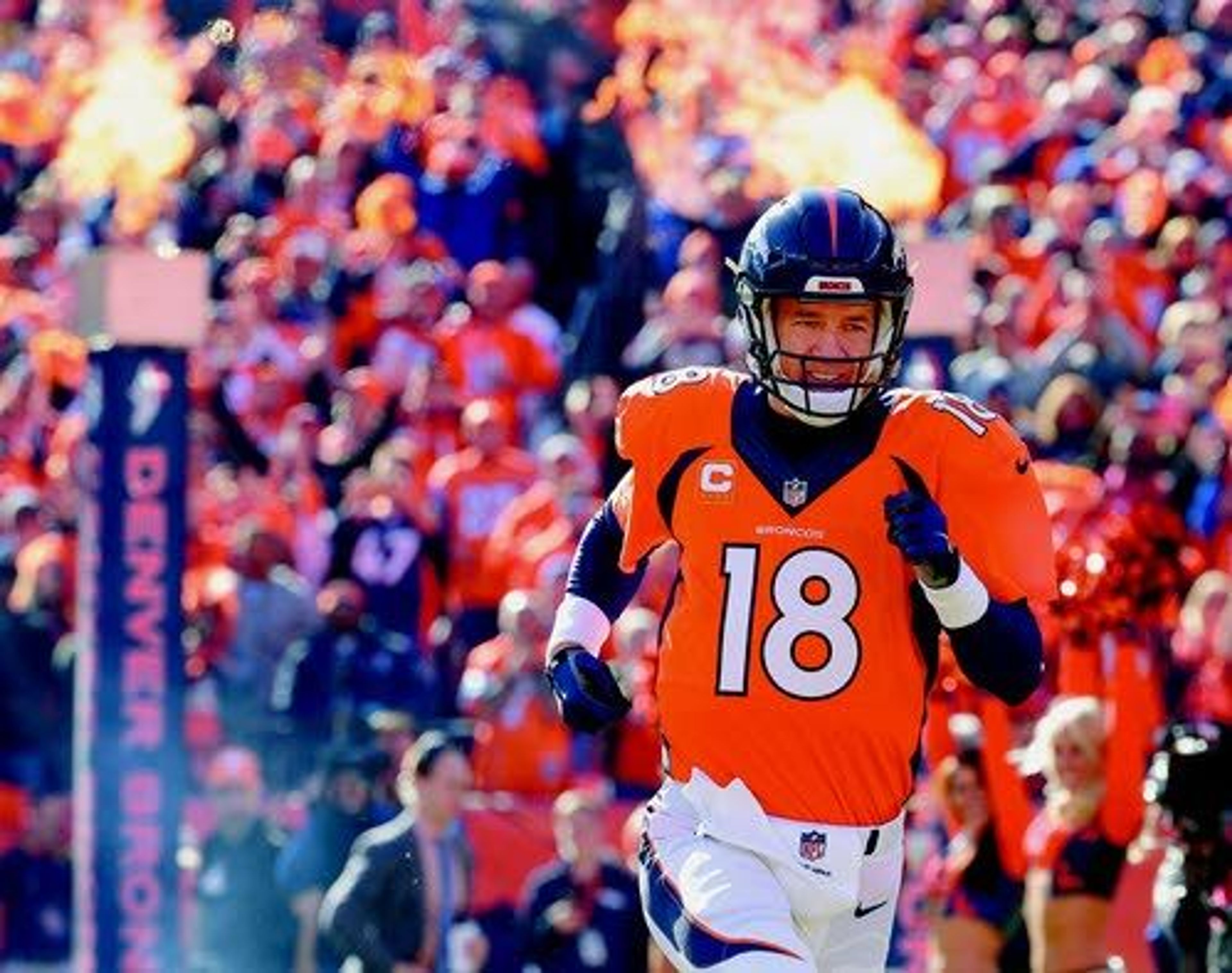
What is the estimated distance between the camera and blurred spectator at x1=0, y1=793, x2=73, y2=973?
46.3 feet

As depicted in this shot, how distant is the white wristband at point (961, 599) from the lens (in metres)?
6.64

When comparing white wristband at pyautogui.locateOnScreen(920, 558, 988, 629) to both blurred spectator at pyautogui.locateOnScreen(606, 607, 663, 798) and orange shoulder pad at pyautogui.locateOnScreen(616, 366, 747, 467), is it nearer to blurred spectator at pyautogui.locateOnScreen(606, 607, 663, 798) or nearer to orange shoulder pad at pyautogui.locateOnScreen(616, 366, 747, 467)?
orange shoulder pad at pyautogui.locateOnScreen(616, 366, 747, 467)

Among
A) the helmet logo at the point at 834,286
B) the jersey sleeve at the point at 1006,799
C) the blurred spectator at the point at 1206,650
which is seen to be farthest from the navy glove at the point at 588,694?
the blurred spectator at the point at 1206,650

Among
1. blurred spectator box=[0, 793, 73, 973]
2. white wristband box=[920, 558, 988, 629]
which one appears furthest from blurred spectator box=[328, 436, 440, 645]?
white wristband box=[920, 558, 988, 629]

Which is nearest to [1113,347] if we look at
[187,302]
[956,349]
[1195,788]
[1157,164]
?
[1157,164]

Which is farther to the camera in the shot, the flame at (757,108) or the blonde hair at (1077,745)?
the flame at (757,108)

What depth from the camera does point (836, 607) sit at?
6898mm

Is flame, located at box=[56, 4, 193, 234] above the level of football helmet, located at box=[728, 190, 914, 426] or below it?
above

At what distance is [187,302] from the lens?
39.3ft

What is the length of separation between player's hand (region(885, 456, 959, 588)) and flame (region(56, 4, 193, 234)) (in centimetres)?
804

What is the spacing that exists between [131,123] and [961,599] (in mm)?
8437

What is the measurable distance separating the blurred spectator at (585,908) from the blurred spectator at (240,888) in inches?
50.0

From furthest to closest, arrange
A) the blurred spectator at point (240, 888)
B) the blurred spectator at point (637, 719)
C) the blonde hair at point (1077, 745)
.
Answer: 1. the blurred spectator at point (240, 888)
2. the blurred spectator at point (637, 719)
3. the blonde hair at point (1077, 745)

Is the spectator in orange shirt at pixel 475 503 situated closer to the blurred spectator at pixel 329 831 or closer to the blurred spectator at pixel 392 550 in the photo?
the blurred spectator at pixel 392 550
